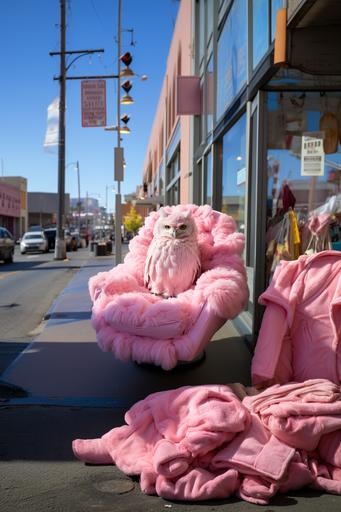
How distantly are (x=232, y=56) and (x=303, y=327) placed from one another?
16.4 ft

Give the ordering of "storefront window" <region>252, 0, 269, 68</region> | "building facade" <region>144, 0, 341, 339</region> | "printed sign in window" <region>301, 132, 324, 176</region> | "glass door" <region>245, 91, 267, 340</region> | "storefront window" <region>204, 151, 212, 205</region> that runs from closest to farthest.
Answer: "building facade" <region>144, 0, 341, 339</region>, "storefront window" <region>252, 0, 269, 68</region>, "glass door" <region>245, 91, 267, 340</region>, "printed sign in window" <region>301, 132, 324, 176</region>, "storefront window" <region>204, 151, 212, 205</region>

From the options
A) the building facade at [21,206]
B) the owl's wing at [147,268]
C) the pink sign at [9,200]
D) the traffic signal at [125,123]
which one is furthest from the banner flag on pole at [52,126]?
the building facade at [21,206]

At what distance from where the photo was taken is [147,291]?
500 centimetres

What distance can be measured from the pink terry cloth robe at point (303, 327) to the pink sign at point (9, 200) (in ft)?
187

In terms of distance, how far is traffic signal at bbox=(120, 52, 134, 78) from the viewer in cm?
1284

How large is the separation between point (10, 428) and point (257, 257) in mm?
2991

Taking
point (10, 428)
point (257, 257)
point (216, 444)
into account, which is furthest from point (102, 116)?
point (216, 444)

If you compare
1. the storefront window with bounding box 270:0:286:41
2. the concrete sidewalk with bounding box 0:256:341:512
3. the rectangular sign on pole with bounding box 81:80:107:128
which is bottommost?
the concrete sidewalk with bounding box 0:256:341:512

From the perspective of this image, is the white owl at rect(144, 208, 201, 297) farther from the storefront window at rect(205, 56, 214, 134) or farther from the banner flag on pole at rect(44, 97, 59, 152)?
the banner flag on pole at rect(44, 97, 59, 152)

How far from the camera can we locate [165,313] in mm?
4230

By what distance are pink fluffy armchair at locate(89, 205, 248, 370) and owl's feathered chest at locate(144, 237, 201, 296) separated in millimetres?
119

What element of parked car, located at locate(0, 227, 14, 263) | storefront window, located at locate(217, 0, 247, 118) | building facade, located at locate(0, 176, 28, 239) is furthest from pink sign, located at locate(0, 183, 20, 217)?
storefront window, located at locate(217, 0, 247, 118)

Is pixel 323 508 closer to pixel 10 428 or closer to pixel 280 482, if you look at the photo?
pixel 280 482

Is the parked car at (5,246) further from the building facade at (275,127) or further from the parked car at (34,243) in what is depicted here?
the building facade at (275,127)
